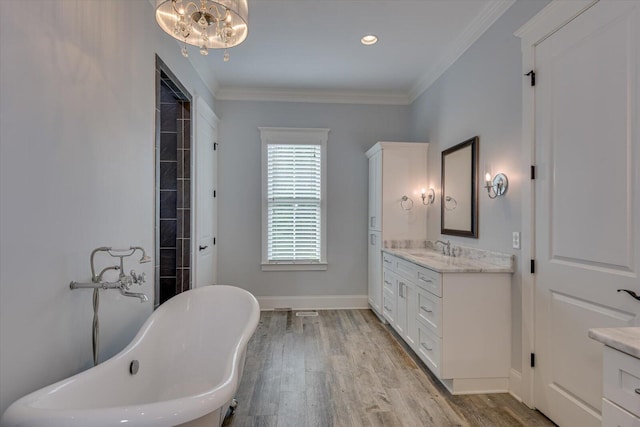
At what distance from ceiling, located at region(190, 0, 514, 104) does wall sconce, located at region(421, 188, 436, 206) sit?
127 cm

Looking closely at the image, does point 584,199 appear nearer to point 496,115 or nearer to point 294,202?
point 496,115

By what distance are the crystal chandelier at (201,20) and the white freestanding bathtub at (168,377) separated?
4.67 feet

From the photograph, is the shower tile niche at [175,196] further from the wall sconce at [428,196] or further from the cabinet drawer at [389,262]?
the wall sconce at [428,196]

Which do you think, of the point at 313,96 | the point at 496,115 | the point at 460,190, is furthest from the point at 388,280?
the point at 313,96

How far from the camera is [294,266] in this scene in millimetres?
4496

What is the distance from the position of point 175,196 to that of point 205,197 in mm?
508

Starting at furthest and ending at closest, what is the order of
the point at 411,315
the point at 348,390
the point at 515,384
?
1. the point at 411,315
2. the point at 348,390
3. the point at 515,384

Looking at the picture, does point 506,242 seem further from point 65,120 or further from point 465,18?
point 65,120

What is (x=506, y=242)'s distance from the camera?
248 centimetres

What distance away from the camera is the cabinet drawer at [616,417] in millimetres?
1059

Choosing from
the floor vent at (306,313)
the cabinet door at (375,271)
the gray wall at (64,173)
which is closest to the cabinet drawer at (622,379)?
the gray wall at (64,173)

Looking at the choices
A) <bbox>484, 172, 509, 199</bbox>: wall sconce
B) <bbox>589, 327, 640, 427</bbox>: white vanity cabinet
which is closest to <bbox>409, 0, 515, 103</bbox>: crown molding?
<bbox>484, 172, 509, 199</bbox>: wall sconce

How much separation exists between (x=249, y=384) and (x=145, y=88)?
2.27 m

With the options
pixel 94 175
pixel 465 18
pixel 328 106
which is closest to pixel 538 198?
pixel 465 18
